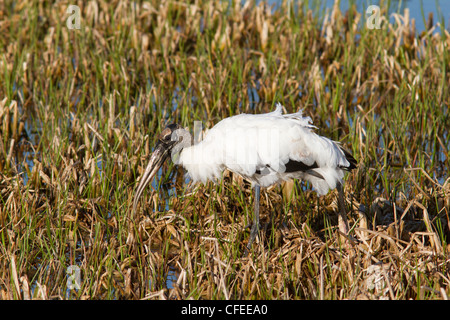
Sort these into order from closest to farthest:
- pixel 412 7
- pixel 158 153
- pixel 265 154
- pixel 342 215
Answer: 1. pixel 265 154
2. pixel 342 215
3. pixel 158 153
4. pixel 412 7

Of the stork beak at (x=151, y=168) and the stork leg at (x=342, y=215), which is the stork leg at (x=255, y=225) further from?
the stork beak at (x=151, y=168)

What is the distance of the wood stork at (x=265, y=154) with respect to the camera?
420 centimetres

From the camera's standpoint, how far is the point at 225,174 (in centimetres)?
518

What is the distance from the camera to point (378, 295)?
11.1 feet

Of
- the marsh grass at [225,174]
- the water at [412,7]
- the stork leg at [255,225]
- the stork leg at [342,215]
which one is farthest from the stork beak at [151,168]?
the water at [412,7]

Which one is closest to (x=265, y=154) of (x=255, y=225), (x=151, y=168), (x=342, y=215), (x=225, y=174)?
(x=255, y=225)

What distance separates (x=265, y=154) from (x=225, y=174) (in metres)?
1.00

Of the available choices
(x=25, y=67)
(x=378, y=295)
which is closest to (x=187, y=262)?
(x=378, y=295)

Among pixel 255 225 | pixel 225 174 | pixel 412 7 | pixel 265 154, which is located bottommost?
pixel 255 225

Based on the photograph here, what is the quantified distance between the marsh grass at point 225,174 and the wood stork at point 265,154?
0.90 feet

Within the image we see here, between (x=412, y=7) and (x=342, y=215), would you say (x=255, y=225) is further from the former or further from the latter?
(x=412, y=7)

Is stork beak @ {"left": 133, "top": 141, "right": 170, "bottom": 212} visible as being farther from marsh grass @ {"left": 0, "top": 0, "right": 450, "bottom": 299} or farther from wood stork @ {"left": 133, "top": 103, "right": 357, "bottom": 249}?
marsh grass @ {"left": 0, "top": 0, "right": 450, "bottom": 299}

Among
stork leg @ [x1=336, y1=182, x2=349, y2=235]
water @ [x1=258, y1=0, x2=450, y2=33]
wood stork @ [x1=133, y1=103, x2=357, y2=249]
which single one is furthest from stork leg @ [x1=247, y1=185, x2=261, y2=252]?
water @ [x1=258, y1=0, x2=450, y2=33]

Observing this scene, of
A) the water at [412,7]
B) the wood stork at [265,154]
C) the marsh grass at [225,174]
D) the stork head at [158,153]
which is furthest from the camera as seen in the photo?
the water at [412,7]
